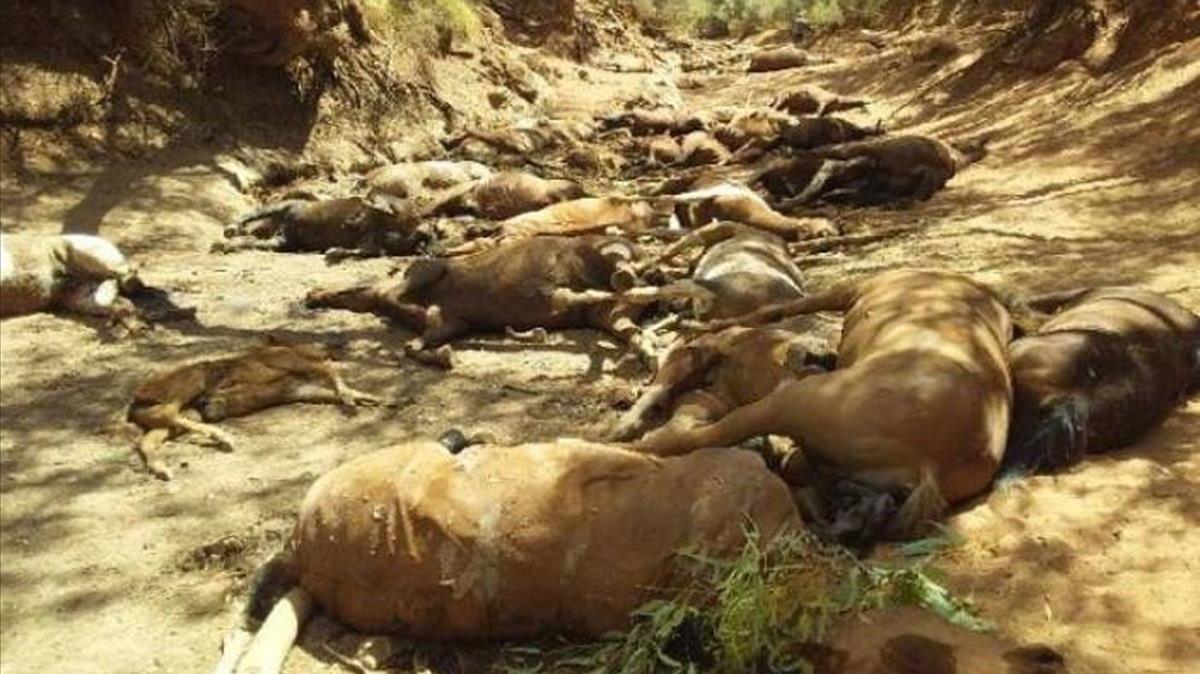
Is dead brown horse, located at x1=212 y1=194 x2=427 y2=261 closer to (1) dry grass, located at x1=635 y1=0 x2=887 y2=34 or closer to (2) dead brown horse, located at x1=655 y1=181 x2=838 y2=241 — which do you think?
(2) dead brown horse, located at x1=655 y1=181 x2=838 y2=241

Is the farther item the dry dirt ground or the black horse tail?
the black horse tail

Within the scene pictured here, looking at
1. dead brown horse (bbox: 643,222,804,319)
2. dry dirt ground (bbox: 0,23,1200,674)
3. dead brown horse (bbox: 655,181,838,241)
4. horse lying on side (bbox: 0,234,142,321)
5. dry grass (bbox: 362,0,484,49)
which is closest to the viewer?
dry dirt ground (bbox: 0,23,1200,674)

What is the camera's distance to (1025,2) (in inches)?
660

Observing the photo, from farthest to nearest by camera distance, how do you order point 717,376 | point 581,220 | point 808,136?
point 808,136
point 581,220
point 717,376

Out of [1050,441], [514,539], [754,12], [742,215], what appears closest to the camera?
[514,539]

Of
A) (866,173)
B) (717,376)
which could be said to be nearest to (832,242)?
(866,173)

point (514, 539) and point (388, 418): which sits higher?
point (514, 539)

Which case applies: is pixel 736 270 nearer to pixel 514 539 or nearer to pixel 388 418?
pixel 388 418

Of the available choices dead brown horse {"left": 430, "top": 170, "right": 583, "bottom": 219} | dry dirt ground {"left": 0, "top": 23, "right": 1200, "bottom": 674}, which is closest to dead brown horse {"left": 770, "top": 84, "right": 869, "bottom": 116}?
dry dirt ground {"left": 0, "top": 23, "right": 1200, "bottom": 674}

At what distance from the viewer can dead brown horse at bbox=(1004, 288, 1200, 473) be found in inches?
167

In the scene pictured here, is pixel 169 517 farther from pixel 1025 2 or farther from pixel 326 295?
pixel 1025 2

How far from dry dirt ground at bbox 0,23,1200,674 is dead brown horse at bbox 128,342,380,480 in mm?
103

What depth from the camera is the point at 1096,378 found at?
4.43m

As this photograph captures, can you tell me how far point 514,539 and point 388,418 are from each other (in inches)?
102
